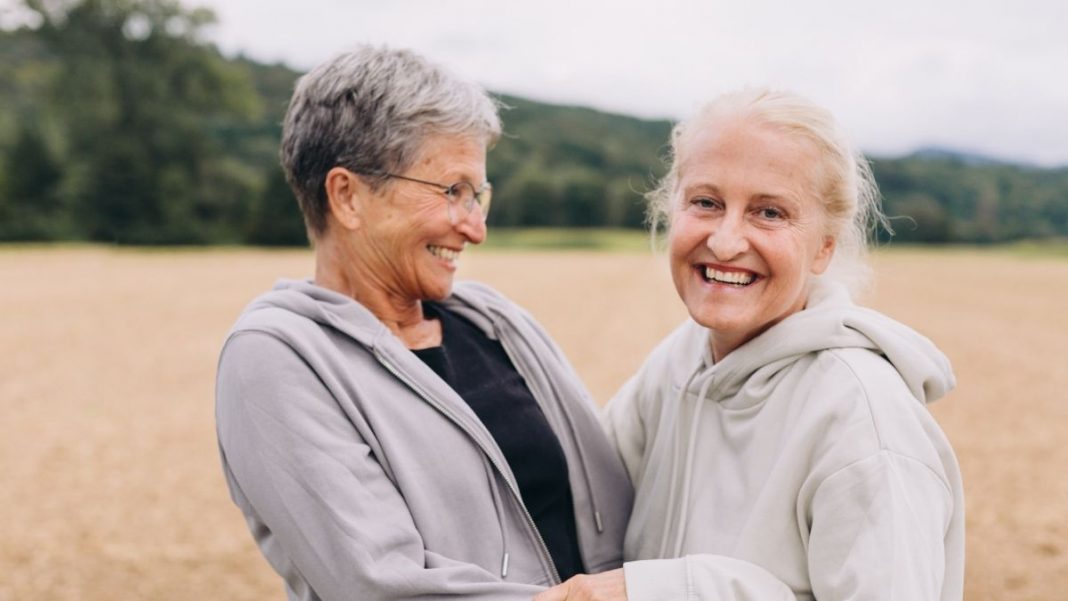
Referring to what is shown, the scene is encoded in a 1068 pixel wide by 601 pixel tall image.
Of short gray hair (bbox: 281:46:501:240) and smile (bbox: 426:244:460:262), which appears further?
smile (bbox: 426:244:460:262)

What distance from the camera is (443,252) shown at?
2615 mm

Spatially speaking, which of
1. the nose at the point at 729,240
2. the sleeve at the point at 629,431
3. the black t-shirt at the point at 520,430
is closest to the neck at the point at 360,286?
the black t-shirt at the point at 520,430

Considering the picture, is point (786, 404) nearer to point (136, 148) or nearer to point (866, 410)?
point (866, 410)

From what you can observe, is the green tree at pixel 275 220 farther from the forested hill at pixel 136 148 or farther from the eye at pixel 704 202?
the eye at pixel 704 202

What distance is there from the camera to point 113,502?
8117 mm

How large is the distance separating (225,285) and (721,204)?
28150 mm

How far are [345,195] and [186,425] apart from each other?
927cm

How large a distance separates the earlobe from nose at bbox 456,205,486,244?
Result: 269mm

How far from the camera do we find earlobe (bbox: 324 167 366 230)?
95.3 inches

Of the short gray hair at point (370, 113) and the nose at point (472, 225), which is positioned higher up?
the short gray hair at point (370, 113)

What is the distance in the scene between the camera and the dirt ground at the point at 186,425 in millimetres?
6723

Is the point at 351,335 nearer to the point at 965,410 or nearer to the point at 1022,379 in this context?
the point at 965,410

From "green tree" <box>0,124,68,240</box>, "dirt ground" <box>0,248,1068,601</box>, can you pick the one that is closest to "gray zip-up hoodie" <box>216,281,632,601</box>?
"dirt ground" <box>0,248,1068,601</box>

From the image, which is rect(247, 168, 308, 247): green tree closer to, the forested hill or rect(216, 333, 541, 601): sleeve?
the forested hill
